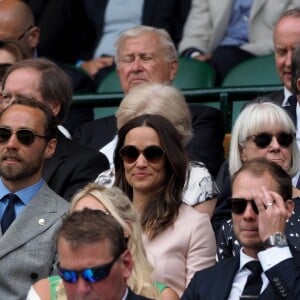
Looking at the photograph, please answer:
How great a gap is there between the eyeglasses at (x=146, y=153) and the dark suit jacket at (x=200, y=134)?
1.07 m

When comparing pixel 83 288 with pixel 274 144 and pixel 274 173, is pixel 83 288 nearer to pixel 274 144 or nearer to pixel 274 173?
pixel 274 173

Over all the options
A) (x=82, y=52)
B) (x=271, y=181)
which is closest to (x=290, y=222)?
(x=271, y=181)

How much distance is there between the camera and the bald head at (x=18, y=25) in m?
10.8

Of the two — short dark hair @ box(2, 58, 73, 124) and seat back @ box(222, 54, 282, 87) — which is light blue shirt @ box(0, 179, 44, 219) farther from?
seat back @ box(222, 54, 282, 87)

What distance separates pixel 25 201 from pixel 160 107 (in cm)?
109

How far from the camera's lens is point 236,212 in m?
7.07

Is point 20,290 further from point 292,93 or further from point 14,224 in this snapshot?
point 292,93

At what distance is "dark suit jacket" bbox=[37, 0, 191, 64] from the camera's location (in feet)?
39.5

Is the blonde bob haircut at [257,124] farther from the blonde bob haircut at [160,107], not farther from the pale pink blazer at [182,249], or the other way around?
the pale pink blazer at [182,249]

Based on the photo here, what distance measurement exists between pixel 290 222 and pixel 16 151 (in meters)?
1.55

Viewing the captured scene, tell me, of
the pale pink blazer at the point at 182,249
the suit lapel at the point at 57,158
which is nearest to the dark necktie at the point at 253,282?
the pale pink blazer at the point at 182,249

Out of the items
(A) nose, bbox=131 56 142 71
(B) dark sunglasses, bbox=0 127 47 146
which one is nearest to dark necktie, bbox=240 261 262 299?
(B) dark sunglasses, bbox=0 127 47 146

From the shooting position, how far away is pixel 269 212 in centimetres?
694

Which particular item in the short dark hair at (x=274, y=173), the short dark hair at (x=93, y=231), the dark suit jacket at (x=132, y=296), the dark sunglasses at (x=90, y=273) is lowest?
the dark suit jacket at (x=132, y=296)
